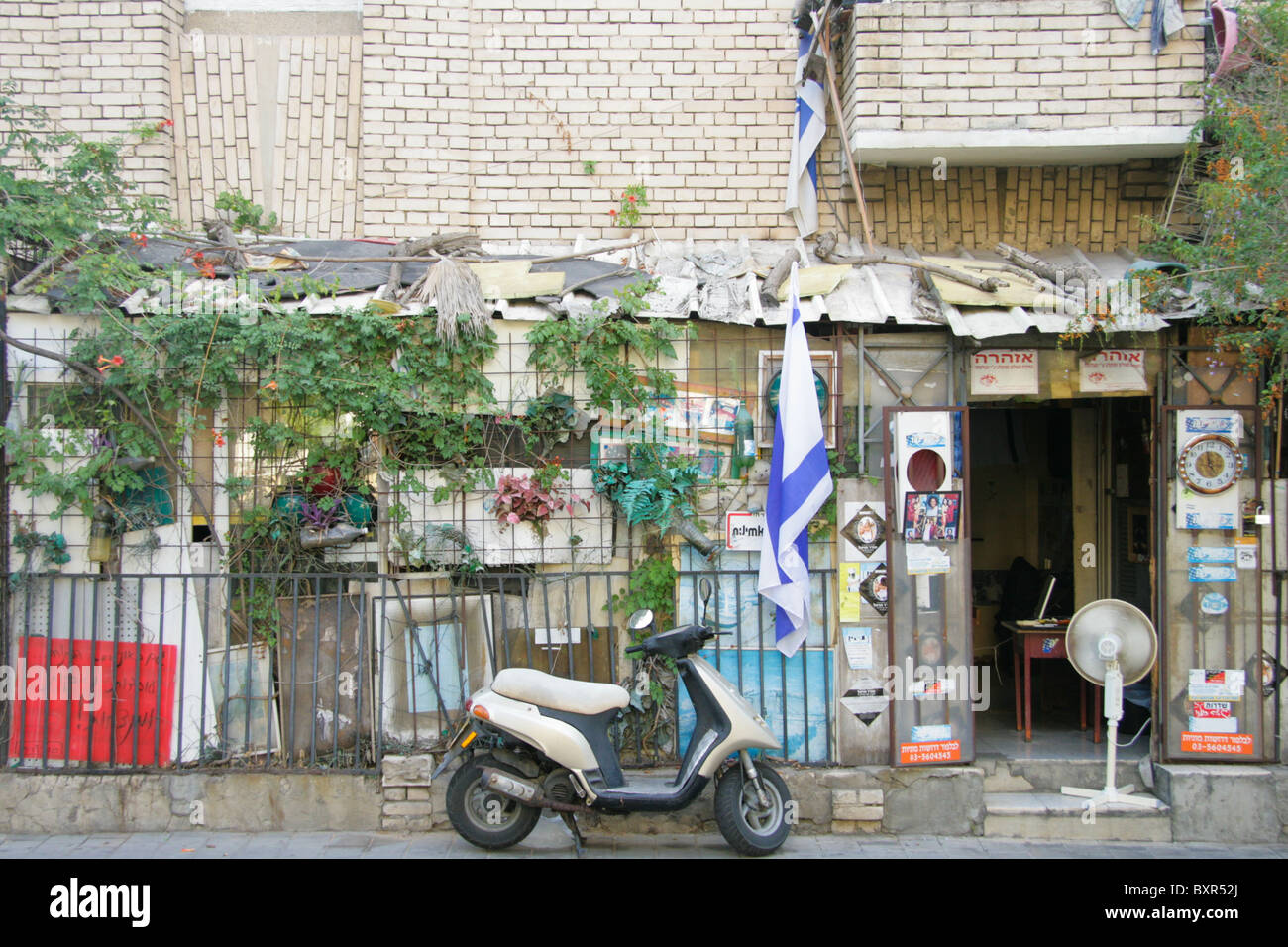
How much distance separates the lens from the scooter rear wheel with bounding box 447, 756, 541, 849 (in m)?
5.38

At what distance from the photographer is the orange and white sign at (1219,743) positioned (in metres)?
6.22

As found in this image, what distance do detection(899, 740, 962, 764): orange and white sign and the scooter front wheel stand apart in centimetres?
104

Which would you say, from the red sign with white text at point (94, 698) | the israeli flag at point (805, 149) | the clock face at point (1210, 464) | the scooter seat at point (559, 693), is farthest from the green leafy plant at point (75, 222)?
the clock face at point (1210, 464)

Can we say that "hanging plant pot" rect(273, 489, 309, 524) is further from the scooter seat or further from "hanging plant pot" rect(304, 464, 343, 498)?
the scooter seat

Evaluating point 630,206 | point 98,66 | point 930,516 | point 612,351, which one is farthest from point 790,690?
point 98,66

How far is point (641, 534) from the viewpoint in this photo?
20.8 feet

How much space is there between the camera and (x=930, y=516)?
6230 millimetres

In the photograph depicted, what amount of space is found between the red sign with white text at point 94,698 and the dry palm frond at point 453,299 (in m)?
2.83

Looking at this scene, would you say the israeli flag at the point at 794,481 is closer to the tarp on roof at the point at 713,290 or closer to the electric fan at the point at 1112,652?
the tarp on roof at the point at 713,290

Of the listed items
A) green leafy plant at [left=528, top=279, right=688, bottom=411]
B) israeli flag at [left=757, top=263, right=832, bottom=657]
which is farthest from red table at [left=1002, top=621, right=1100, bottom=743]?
green leafy plant at [left=528, top=279, right=688, bottom=411]

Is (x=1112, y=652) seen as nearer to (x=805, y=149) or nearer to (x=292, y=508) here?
(x=805, y=149)

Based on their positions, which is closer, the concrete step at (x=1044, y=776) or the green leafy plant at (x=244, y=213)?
the concrete step at (x=1044, y=776)

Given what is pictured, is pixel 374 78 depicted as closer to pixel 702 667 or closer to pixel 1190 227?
pixel 702 667

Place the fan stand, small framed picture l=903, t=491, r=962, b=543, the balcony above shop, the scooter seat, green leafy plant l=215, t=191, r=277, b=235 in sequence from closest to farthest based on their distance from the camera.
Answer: the scooter seat, the fan stand, small framed picture l=903, t=491, r=962, b=543, the balcony above shop, green leafy plant l=215, t=191, r=277, b=235
